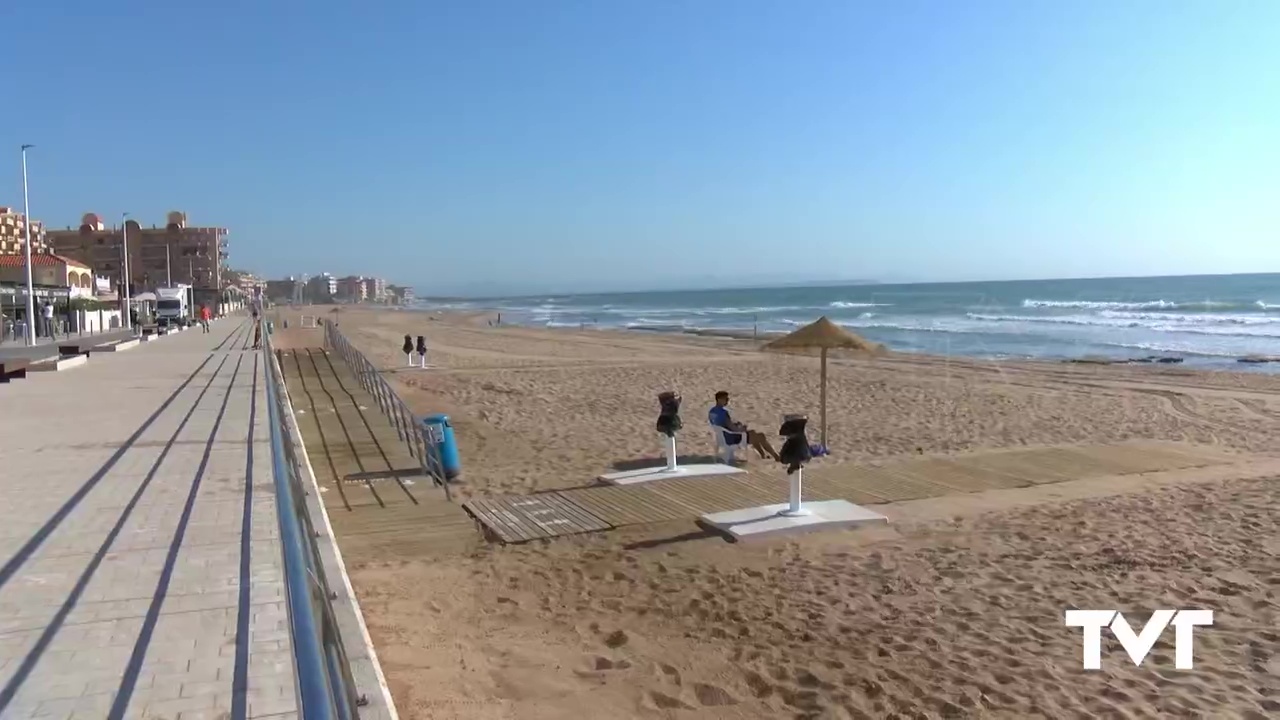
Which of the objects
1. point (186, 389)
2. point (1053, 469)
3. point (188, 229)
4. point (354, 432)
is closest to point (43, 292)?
point (186, 389)

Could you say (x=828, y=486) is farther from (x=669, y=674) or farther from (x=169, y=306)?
(x=169, y=306)

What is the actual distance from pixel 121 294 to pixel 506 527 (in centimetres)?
5162

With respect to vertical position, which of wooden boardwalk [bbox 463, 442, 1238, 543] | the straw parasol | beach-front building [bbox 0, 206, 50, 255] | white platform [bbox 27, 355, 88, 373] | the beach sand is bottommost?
the beach sand

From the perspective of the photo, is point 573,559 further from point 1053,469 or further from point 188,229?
point 188,229

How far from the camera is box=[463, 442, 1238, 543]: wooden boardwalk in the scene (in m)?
7.65

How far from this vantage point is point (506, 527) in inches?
290

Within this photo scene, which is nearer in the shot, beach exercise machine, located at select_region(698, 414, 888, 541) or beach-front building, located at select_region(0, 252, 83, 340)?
beach exercise machine, located at select_region(698, 414, 888, 541)

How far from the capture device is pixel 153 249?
106 m

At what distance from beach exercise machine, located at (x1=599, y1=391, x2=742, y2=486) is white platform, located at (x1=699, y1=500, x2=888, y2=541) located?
4.95 ft

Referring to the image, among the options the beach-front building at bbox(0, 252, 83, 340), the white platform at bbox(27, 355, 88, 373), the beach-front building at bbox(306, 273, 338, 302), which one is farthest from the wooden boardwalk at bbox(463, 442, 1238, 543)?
the beach-front building at bbox(306, 273, 338, 302)

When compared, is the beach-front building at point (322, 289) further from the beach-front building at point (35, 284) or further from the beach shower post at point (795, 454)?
the beach shower post at point (795, 454)

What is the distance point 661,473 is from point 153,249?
372 feet

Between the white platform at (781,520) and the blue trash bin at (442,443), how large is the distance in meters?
2.88

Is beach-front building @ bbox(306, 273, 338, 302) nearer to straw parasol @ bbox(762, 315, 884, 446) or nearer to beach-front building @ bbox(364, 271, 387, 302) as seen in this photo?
beach-front building @ bbox(364, 271, 387, 302)
